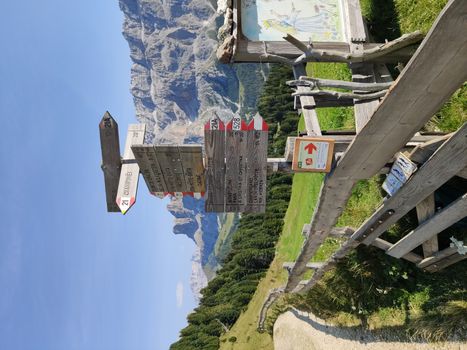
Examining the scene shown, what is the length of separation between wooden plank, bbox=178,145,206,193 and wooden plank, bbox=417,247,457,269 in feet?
14.5

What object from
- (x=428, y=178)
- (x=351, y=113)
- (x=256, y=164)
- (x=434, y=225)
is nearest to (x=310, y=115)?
(x=256, y=164)

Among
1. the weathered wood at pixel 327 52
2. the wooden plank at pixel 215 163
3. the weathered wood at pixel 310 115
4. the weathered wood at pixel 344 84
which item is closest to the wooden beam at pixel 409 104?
Result: the weathered wood at pixel 310 115

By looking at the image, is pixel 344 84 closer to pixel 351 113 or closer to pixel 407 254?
pixel 407 254

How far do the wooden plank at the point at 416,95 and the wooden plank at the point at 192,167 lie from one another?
6.24 feet

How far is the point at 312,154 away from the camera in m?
5.48

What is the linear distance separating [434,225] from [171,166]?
4.29m

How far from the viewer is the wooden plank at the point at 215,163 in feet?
17.2

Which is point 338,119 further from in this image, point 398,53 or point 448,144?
point 448,144

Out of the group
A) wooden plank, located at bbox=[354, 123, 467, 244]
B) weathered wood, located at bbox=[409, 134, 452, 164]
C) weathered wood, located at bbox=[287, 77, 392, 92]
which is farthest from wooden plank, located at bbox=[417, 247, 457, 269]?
weathered wood, located at bbox=[287, 77, 392, 92]

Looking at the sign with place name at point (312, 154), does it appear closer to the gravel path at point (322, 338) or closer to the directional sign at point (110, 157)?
the directional sign at point (110, 157)

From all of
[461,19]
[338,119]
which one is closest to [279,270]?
[338,119]

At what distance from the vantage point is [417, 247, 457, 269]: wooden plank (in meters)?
7.03

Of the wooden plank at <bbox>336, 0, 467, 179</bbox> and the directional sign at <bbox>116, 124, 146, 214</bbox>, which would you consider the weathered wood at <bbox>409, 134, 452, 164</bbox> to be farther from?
the directional sign at <bbox>116, 124, 146, 214</bbox>

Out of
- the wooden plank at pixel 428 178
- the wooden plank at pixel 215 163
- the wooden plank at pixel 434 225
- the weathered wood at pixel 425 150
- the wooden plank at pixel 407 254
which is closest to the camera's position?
the wooden plank at pixel 428 178
